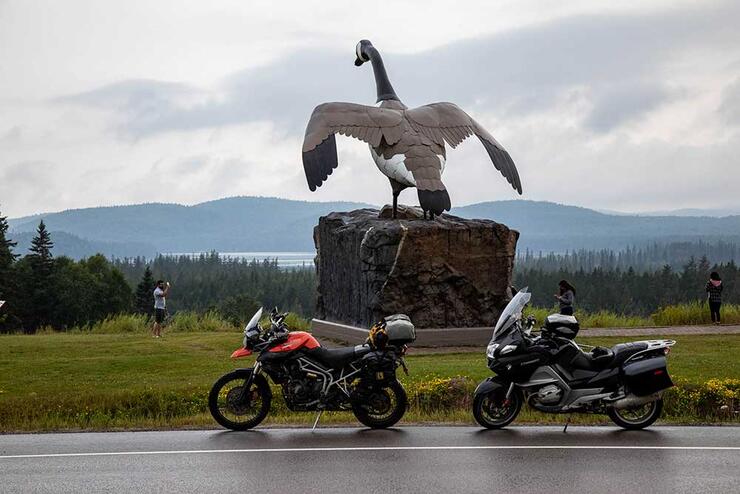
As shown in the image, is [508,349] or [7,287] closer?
[508,349]

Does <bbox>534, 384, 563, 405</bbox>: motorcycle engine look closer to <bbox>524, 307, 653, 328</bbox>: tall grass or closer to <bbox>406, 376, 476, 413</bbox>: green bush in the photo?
<bbox>406, 376, 476, 413</bbox>: green bush

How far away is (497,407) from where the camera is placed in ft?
35.6

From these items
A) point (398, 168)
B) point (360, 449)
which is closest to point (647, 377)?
point (360, 449)

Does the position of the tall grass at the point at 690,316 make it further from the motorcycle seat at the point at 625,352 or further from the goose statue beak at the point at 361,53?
the motorcycle seat at the point at 625,352

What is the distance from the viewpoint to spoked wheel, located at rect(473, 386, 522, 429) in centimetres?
1073

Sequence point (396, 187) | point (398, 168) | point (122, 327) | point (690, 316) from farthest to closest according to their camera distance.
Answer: point (122, 327) → point (690, 316) → point (396, 187) → point (398, 168)

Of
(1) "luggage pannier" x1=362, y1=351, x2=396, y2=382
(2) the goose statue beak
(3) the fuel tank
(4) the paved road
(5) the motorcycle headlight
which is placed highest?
(2) the goose statue beak

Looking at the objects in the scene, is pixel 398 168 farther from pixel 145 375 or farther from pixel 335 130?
A: pixel 145 375

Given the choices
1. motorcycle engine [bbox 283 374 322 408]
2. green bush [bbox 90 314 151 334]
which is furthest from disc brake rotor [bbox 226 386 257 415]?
green bush [bbox 90 314 151 334]

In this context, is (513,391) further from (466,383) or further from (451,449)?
(466,383)

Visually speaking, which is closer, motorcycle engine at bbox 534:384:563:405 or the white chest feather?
motorcycle engine at bbox 534:384:563:405

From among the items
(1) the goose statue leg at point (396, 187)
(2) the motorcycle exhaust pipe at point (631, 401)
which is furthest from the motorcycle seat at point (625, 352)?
(1) the goose statue leg at point (396, 187)

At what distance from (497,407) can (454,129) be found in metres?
10.6

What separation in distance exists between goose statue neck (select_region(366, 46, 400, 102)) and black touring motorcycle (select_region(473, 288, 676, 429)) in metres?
11.9
